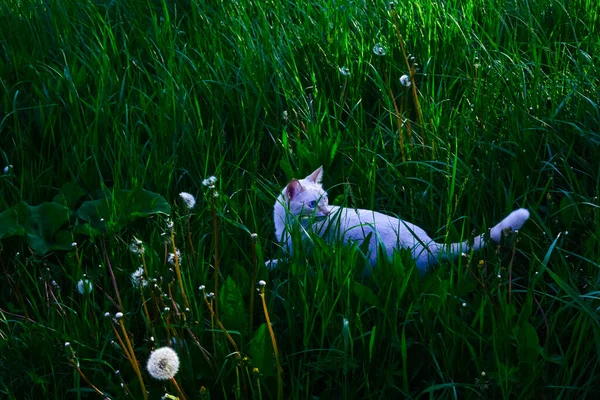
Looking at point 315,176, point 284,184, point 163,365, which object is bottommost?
point 284,184

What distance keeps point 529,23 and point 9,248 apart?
86.4 inches

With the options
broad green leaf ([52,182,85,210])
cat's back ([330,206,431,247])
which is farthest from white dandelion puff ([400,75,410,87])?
broad green leaf ([52,182,85,210])

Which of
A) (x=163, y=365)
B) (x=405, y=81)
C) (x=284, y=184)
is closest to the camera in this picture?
(x=163, y=365)

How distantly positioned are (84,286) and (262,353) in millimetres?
515

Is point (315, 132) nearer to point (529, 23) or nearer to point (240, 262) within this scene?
point (240, 262)

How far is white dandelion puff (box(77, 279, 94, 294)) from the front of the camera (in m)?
1.94

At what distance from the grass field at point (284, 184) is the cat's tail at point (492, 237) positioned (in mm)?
40

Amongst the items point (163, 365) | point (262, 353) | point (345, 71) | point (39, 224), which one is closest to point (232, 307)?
point (262, 353)

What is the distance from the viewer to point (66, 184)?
252 cm

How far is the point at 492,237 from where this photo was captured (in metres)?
2.04

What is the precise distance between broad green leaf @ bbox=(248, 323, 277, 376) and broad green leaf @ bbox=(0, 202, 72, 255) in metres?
0.85

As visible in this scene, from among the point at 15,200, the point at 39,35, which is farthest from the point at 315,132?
the point at 39,35

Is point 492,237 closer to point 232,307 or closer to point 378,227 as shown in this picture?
point 378,227

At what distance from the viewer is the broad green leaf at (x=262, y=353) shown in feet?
5.57
